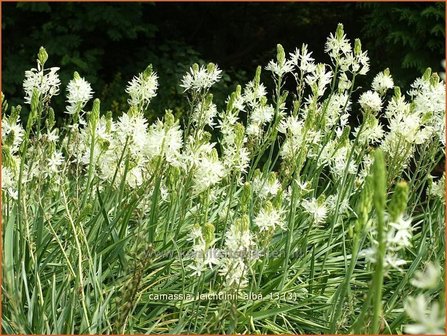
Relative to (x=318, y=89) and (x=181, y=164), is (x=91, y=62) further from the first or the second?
(x=181, y=164)

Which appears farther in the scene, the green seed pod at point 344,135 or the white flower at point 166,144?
the green seed pod at point 344,135

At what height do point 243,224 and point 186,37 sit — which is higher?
point 186,37

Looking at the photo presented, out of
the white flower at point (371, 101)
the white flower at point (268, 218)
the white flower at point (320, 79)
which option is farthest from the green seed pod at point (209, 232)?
the white flower at point (320, 79)

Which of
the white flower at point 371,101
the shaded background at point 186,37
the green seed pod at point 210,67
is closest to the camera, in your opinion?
the green seed pod at point 210,67

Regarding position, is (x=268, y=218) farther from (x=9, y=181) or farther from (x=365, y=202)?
(x=9, y=181)

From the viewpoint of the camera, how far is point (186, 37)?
9266 millimetres

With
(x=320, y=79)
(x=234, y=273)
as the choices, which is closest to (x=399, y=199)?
(x=234, y=273)

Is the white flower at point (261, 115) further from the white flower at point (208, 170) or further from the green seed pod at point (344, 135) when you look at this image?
the white flower at point (208, 170)

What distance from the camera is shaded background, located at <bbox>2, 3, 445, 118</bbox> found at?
646 centimetres

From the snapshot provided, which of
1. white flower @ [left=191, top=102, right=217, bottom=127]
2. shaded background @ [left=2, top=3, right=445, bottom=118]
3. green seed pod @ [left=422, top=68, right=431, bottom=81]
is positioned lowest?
white flower @ [left=191, top=102, right=217, bottom=127]

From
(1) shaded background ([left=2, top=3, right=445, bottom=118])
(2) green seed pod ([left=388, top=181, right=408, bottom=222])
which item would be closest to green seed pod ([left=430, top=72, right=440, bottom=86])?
(2) green seed pod ([left=388, top=181, right=408, bottom=222])

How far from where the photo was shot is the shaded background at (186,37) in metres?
6.46

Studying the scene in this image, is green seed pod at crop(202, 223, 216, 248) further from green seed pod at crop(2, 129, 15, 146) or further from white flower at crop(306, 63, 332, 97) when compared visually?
white flower at crop(306, 63, 332, 97)

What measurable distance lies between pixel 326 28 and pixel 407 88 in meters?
2.38
